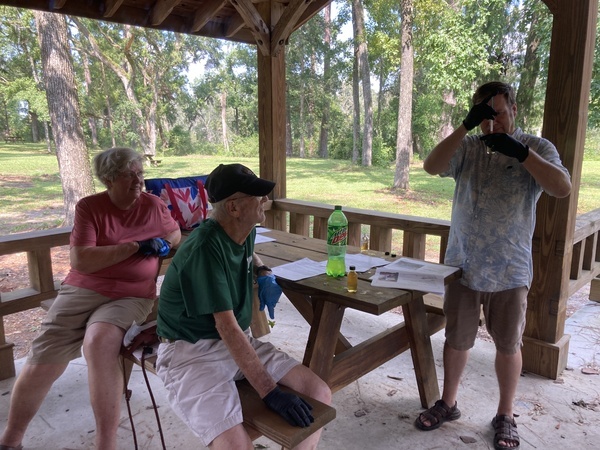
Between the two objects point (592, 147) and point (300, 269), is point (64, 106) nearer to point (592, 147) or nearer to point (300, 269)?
point (300, 269)

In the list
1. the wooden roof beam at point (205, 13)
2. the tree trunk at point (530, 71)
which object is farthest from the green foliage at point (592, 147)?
the wooden roof beam at point (205, 13)

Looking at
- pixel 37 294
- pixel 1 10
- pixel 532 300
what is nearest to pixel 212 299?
pixel 37 294

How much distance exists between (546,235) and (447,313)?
848mm

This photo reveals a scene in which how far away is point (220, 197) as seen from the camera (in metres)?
1.46

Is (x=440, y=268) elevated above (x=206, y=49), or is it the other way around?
(x=206, y=49)

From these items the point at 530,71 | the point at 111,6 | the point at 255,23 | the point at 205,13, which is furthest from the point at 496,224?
the point at 530,71

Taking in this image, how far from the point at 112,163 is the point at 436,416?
1.87 m

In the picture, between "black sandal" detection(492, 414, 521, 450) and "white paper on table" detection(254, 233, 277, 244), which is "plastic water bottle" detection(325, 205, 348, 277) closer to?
"white paper on table" detection(254, 233, 277, 244)

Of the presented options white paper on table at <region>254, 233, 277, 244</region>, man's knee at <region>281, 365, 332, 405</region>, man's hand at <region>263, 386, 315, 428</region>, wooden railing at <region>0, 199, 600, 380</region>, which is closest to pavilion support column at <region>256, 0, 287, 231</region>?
wooden railing at <region>0, 199, 600, 380</region>

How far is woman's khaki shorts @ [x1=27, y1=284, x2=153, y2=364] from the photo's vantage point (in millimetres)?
1895

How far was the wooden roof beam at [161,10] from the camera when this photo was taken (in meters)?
3.10

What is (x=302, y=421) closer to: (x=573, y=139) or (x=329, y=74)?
(x=573, y=139)

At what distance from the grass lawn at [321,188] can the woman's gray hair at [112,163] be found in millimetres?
7437

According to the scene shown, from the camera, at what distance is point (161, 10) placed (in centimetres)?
322
